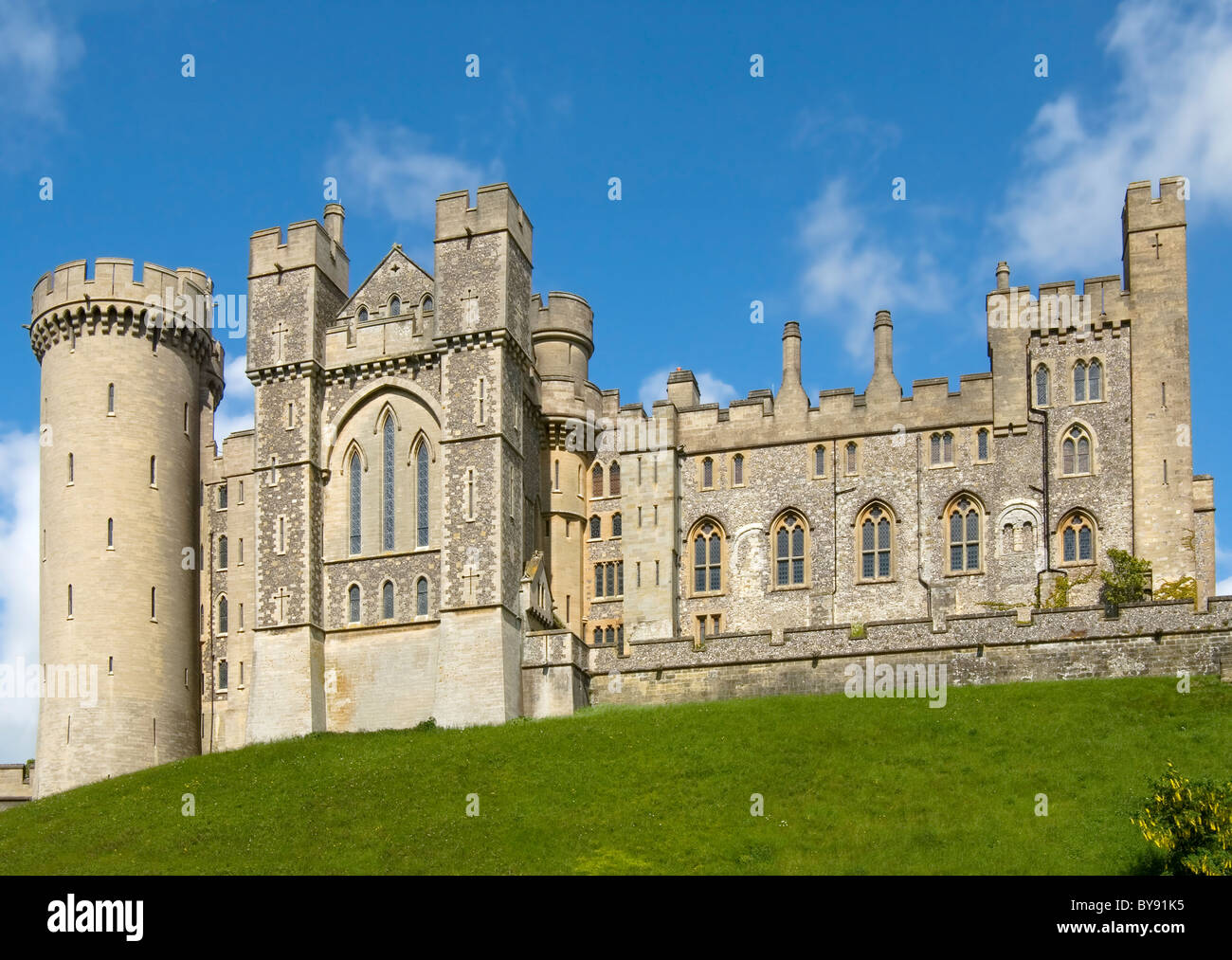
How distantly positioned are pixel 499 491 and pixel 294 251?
1075 cm

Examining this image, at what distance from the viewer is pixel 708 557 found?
2101 inches

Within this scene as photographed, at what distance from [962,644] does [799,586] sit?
309 inches

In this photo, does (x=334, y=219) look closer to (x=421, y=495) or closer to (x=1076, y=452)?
(x=421, y=495)

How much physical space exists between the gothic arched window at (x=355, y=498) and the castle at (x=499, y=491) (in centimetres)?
8

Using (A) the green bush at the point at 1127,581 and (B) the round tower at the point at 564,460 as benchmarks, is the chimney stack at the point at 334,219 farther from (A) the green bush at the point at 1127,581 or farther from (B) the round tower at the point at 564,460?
(A) the green bush at the point at 1127,581

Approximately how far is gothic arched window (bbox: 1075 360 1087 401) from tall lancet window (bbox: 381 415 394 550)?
21.0 metres

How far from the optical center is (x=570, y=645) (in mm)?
47781

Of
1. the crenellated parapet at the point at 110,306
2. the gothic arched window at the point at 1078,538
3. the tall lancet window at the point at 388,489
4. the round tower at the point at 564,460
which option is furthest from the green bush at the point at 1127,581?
the crenellated parapet at the point at 110,306

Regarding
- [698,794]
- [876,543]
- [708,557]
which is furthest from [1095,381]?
[698,794]

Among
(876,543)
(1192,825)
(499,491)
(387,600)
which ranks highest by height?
(499,491)

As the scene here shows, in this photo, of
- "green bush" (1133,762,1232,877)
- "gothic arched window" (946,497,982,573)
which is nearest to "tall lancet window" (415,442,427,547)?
"gothic arched window" (946,497,982,573)
